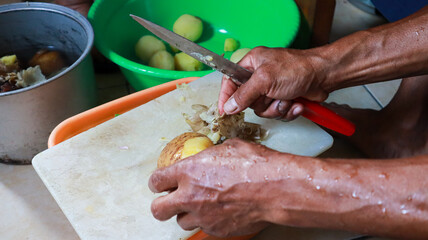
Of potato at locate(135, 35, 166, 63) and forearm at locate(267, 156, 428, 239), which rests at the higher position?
forearm at locate(267, 156, 428, 239)

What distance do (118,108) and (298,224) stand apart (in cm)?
63

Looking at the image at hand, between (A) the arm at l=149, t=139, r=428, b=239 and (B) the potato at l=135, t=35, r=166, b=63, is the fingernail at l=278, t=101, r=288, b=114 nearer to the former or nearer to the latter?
(A) the arm at l=149, t=139, r=428, b=239

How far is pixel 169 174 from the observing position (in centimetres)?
74

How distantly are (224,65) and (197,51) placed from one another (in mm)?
68

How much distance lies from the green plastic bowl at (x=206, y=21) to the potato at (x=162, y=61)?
7 centimetres

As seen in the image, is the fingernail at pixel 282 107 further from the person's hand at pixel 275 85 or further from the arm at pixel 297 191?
the arm at pixel 297 191

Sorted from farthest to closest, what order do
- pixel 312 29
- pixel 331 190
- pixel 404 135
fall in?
pixel 312 29 → pixel 404 135 → pixel 331 190

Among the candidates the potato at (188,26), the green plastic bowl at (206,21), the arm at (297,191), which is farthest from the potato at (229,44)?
the arm at (297,191)

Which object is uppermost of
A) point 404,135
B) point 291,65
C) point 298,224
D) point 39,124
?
point 291,65

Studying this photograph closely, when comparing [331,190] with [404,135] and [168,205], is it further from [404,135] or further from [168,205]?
[404,135]

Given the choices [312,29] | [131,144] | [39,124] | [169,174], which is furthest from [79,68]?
[312,29]

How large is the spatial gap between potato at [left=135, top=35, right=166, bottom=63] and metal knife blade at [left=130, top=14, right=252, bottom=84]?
698 millimetres

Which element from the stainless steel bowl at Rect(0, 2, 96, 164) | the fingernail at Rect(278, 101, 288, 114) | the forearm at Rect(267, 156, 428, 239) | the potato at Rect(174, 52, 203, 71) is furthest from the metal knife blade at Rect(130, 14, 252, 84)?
the potato at Rect(174, 52, 203, 71)

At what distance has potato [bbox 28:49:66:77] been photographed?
1.46 meters
